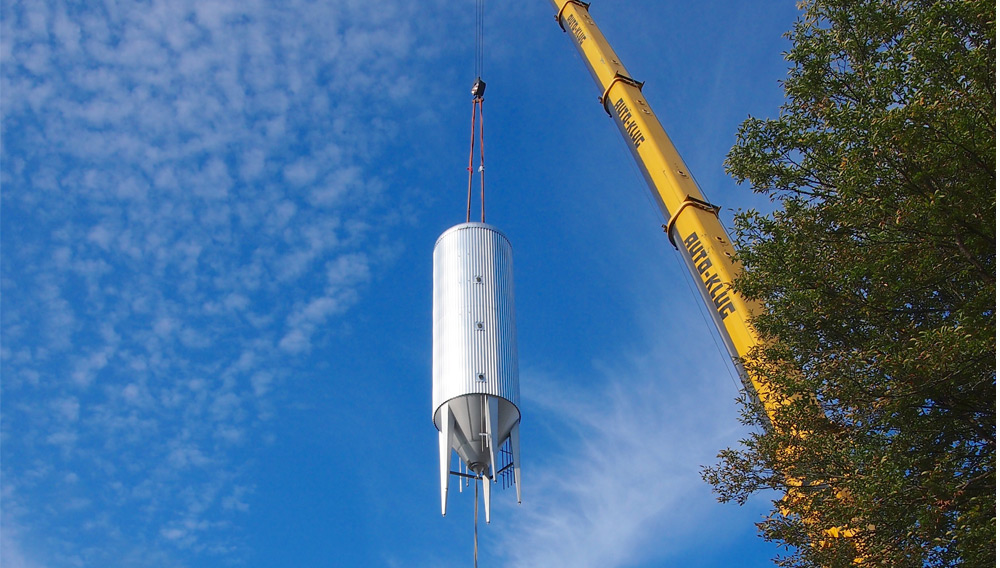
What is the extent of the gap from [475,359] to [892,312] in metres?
11.3

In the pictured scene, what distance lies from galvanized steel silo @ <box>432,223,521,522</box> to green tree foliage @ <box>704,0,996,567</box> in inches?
339

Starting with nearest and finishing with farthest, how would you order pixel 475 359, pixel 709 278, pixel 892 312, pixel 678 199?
1. pixel 892 312
2. pixel 709 278
3. pixel 475 359
4. pixel 678 199

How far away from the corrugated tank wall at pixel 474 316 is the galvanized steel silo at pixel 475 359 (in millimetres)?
21

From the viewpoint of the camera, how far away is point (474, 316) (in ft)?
83.9

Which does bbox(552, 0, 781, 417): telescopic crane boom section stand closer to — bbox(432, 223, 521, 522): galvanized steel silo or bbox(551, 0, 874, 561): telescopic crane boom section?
bbox(551, 0, 874, 561): telescopic crane boom section

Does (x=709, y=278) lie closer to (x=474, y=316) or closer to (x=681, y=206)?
(x=681, y=206)

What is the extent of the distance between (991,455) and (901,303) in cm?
258

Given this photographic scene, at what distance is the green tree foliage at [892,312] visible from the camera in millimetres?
14258

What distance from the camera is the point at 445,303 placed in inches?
1025

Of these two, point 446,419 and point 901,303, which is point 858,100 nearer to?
point 901,303

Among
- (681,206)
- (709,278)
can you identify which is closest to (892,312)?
(709,278)

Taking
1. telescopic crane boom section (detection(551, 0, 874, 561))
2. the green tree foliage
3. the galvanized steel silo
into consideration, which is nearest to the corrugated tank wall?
the galvanized steel silo

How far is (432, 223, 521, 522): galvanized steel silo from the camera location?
81.3ft

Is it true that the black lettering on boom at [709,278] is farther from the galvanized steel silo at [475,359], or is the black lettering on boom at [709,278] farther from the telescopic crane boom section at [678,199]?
the galvanized steel silo at [475,359]
